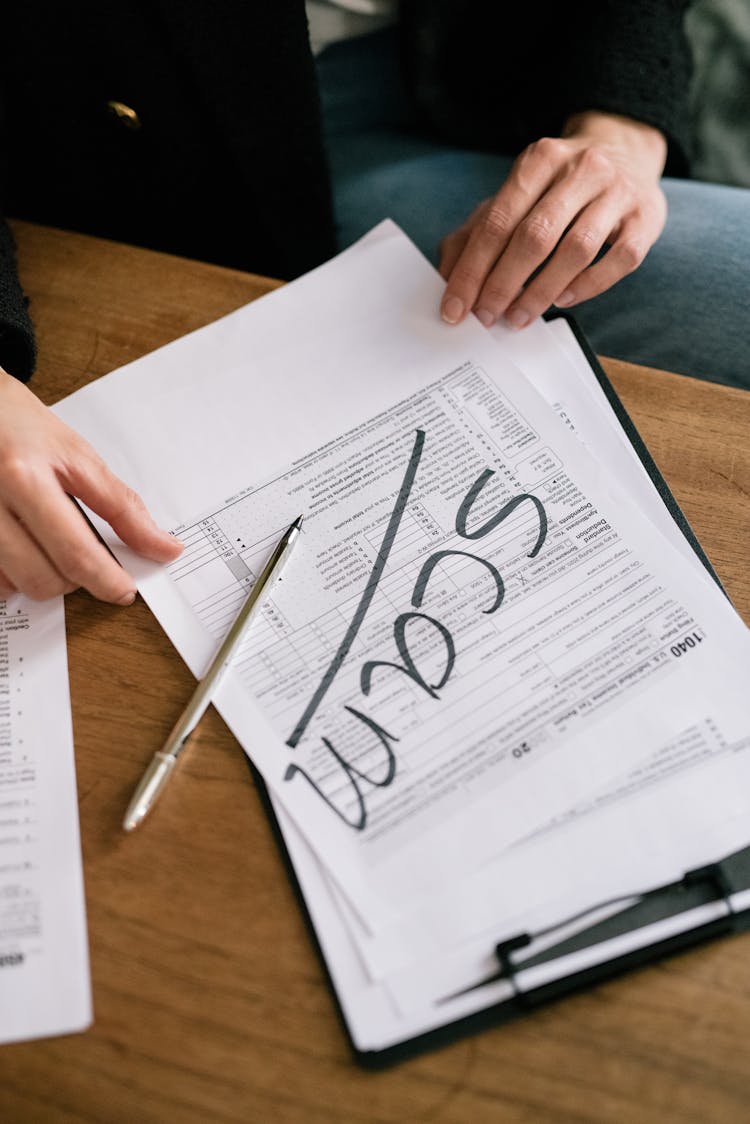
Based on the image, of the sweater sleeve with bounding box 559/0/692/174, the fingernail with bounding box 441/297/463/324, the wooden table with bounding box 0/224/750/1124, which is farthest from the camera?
the sweater sleeve with bounding box 559/0/692/174

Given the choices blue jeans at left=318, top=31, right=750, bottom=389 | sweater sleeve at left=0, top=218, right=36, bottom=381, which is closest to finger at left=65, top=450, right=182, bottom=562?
sweater sleeve at left=0, top=218, right=36, bottom=381

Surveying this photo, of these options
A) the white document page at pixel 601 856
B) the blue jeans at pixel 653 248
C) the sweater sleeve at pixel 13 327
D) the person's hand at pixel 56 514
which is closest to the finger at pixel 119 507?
the person's hand at pixel 56 514

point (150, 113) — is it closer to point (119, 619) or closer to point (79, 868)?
point (119, 619)

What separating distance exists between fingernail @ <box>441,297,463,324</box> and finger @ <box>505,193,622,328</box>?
38 millimetres

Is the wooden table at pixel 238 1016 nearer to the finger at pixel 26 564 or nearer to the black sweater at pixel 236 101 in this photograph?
the finger at pixel 26 564

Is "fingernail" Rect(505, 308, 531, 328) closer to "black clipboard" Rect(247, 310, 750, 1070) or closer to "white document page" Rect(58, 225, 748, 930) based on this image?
"white document page" Rect(58, 225, 748, 930)

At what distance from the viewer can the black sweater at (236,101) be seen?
618mm

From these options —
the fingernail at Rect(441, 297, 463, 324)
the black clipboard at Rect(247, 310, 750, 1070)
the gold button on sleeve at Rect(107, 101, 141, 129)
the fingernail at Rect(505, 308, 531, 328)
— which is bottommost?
the black clipboard at Rect(247, 310, 750, 1070)

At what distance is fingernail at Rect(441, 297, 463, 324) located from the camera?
58 centimetres

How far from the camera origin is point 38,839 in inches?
17.1

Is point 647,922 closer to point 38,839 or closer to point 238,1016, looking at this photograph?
point 238,1016

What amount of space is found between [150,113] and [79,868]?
58cm

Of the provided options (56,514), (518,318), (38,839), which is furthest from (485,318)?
(38,839)

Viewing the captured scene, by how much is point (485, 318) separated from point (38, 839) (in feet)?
1.46
